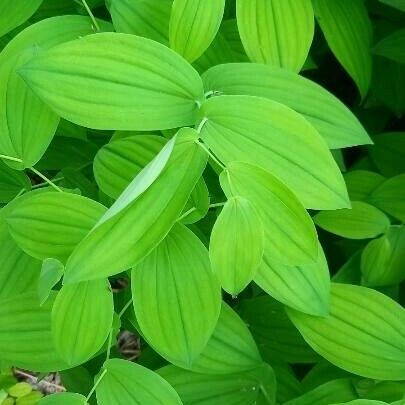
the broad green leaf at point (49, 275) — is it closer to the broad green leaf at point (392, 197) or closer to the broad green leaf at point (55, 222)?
the broad green leaf at point (55, 222)

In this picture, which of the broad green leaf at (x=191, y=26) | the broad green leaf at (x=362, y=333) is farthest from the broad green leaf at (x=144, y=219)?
the broad green leaf at (x=362, y=333)

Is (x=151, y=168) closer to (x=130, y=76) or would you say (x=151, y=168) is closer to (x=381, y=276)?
(x=130, y=76)

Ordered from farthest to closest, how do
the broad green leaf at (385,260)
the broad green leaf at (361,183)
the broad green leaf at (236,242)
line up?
the broad green leaf at (361,183) < the broad green leaf at (385,260) < the broad green leaf at (236,242)

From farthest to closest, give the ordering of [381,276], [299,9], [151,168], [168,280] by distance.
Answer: [381,276]
[299,9]
[168,280]
[151,168]

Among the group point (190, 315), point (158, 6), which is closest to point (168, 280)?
point (190, 315)

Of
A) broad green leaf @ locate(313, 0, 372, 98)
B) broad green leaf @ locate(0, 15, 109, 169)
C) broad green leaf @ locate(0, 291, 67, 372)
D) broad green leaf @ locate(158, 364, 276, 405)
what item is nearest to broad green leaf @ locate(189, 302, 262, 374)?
broad green leaf @ locate(158, 364, 276, 405)

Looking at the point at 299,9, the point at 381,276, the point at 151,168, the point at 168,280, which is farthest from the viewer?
the point at 381,276

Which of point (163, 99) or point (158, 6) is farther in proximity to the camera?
point (158, 6)
